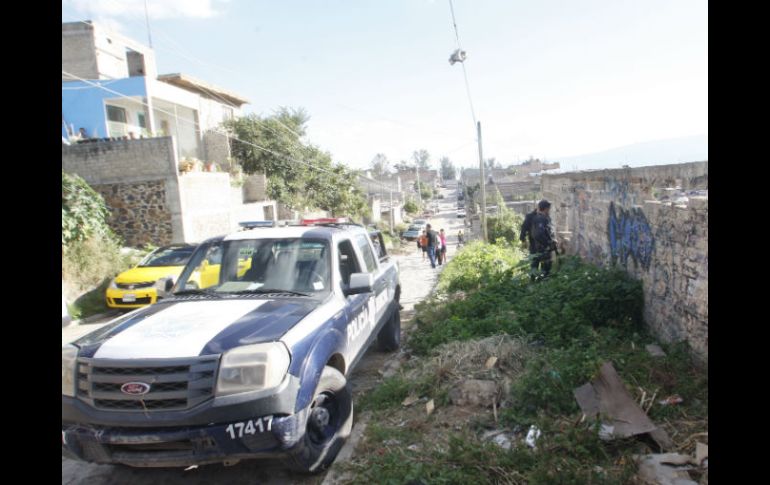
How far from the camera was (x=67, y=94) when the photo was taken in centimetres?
2084

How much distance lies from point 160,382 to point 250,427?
65cm

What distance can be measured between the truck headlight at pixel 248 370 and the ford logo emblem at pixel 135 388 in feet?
1.51

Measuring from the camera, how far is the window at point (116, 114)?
22359 mm

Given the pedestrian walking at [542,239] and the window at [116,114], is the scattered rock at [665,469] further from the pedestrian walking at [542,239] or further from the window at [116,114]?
the window at [116,114]

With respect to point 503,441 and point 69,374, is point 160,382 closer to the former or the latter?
point 69,374

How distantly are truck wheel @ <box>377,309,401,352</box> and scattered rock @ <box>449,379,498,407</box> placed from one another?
2.03m

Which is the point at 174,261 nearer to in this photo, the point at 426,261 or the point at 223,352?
the point at 223,352

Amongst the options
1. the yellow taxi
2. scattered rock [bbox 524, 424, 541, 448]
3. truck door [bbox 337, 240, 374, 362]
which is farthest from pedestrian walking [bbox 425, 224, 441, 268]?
scattered rock [bbox 524, 424, 541, 448]

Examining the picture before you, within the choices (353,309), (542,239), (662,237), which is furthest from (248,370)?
(542,239)

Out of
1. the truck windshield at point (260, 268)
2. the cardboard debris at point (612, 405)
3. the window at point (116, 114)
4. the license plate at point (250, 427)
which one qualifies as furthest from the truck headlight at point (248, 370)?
the window at point (116, 114)

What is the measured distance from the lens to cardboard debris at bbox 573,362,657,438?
137 inches
